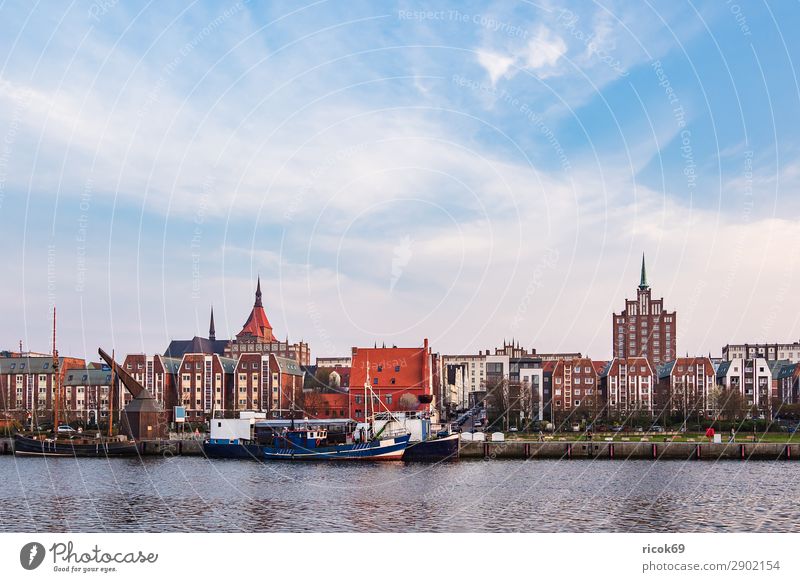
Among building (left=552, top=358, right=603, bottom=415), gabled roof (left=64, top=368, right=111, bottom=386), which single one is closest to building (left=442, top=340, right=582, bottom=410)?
building (left=552, top=358, right=603, bottom=415)

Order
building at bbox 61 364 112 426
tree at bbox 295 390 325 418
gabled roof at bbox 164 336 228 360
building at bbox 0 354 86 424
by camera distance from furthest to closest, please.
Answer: gabled roof at bbox 164 336 228 360 < building at bbox 0 354 86 424 < building at bbox 61 364 112 426 < tree at bbox 295 390 325 418

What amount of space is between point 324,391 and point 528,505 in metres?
85.0

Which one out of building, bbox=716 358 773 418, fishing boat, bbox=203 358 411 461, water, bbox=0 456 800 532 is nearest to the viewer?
water, bbox=0 456 800 532

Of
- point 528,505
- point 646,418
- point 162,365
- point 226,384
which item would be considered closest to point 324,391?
point 226,384

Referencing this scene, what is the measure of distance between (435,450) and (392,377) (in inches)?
1270

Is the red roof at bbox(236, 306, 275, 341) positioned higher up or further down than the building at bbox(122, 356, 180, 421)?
higher up

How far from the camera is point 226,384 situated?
122 m

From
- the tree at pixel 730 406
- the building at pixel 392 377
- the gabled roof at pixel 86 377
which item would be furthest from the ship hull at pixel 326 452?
the gabled roof at pixel 86 377

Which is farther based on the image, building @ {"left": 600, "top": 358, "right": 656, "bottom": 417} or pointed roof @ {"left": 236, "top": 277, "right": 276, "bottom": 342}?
pointed roof @ {"left": 236, "top": 277, "right": 276, "bottom": 342}

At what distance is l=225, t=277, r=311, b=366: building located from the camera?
583 ft

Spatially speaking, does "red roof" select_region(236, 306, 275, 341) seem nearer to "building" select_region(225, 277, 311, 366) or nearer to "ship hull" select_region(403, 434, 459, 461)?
"building" select_region(225, 277, 311, 366)

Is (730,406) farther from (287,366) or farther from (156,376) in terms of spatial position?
(156,376)

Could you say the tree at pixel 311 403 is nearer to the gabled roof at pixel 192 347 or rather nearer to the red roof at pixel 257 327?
the gabled roof at pixel 192 347

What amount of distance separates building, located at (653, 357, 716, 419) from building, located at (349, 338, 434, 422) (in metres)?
27.0
